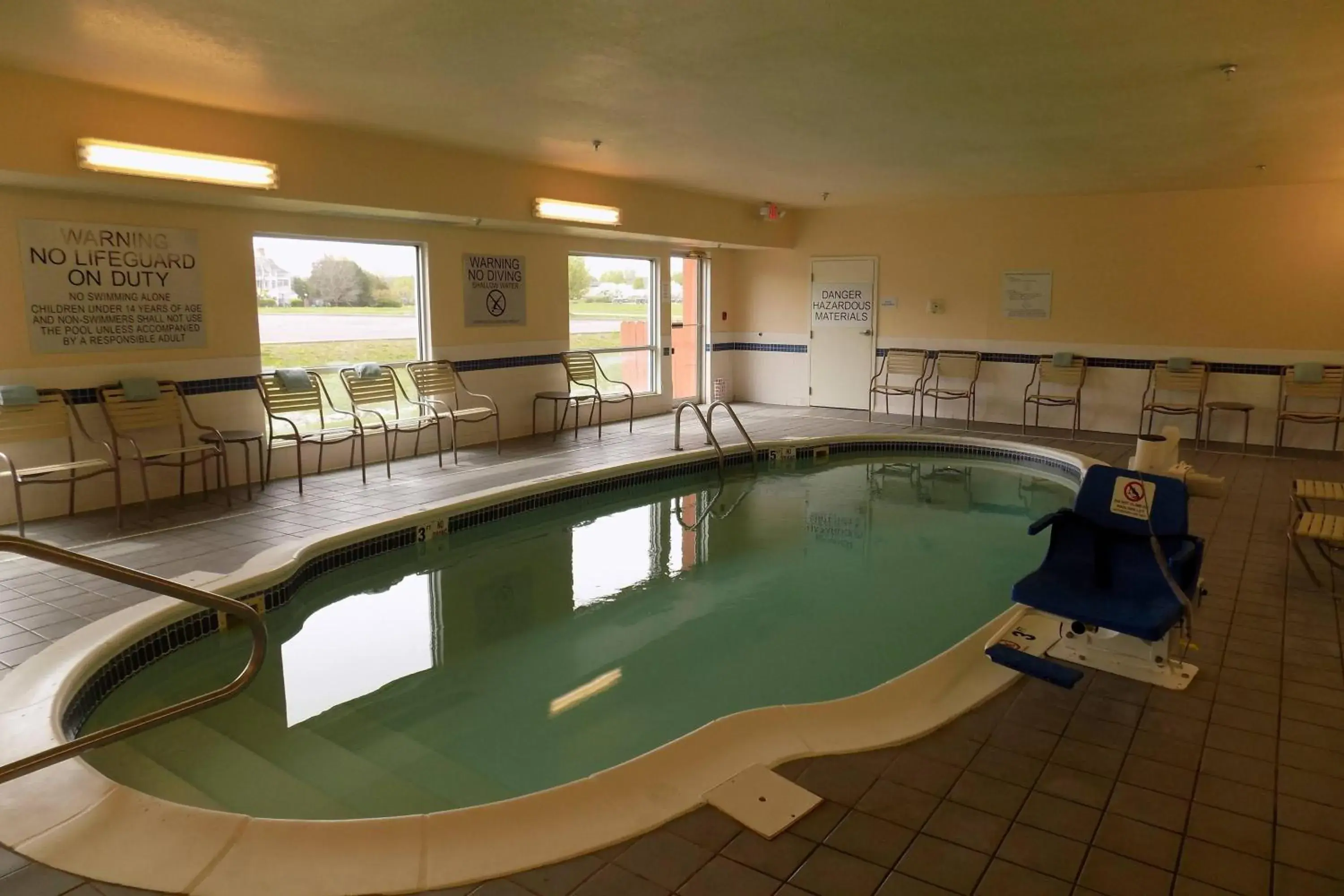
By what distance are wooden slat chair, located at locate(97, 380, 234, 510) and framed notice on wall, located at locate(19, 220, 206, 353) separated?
1.10ft

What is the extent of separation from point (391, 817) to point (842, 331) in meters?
9.25

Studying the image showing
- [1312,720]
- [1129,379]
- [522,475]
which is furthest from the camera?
[1129,379]

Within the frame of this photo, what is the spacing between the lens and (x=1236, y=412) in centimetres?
860

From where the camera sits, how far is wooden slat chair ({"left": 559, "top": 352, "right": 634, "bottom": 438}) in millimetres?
8828

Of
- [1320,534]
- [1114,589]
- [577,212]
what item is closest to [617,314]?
[577,212]

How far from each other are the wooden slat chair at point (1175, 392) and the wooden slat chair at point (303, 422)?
23.5 ft

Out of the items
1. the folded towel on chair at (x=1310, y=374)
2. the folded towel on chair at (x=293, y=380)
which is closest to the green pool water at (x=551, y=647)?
the folded towel on chair at (x=293, y=380)

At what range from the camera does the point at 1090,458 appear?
24.5 ft

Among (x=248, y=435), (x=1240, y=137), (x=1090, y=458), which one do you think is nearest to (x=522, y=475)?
(x=248, y=435)

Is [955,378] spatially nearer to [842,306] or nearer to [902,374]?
[902,374]

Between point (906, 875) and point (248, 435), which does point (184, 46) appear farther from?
point (906, 875)

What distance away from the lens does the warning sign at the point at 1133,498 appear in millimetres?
3279

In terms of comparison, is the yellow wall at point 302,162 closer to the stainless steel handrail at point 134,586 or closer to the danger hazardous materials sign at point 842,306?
the danger hazardous materials sign at point 842,306

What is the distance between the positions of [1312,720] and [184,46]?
5235mm
